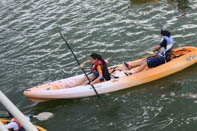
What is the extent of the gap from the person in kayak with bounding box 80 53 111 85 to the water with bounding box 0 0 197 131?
654 mm

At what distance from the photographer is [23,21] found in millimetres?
16219

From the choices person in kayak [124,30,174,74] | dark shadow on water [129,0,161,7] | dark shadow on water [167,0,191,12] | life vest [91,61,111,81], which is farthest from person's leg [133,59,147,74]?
dark shadow on water [129,0,161,7]

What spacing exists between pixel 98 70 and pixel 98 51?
8.94 ft

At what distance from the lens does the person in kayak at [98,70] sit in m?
8.73

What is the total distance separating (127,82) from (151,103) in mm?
1197

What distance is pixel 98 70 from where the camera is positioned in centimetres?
891

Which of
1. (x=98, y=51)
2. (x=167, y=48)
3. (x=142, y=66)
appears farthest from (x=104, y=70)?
(x=98, y=51)

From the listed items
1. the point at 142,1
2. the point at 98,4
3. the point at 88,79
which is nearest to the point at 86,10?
the point at 98,4

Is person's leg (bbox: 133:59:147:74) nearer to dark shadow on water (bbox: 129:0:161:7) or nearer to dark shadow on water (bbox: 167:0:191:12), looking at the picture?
dark shadow on water (bbox: 167:0:191:12)

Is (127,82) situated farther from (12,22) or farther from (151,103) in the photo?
(12,22)

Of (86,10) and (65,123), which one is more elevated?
(86,10)

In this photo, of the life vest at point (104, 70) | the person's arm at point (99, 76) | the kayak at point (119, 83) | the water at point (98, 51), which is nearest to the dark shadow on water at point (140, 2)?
the water at point (98, 51)

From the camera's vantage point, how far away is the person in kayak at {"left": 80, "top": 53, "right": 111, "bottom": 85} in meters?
8.73

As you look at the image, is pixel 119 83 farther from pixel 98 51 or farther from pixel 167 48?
pixel 98 51
